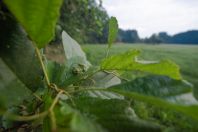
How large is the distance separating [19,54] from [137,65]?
16 cm

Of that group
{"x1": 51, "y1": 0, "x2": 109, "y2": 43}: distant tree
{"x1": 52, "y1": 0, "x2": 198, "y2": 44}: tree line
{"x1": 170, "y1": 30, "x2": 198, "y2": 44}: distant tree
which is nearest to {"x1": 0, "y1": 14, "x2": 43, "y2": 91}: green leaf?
Answer: {"x1": 52, "y1": 0, "x2": 198, "y2": 44}: tree line

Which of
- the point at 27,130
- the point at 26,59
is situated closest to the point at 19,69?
the point at 26,59

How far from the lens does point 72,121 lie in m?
0.38

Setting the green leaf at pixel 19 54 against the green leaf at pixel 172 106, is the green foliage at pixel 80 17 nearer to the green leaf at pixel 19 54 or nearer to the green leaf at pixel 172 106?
the green leaf at pixel 19 54

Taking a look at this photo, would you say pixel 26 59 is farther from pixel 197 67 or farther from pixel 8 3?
pixel 197 67

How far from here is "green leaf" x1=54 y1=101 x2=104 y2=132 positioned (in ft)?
1.25

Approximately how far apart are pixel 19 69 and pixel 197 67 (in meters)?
11.9

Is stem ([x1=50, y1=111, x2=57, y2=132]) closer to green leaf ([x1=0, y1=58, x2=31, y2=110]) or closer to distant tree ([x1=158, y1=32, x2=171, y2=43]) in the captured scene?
green leaf ([x1=0, y1=58, x2=31, y2=110])

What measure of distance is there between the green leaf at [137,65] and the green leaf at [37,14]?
160mm

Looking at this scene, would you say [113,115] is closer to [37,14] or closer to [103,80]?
[37,14]

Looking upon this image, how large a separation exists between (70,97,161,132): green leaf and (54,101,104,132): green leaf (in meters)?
0.02

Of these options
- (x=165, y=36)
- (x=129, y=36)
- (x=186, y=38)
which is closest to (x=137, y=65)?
(x=129, y=36)

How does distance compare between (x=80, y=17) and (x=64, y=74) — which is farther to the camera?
(x=80, y=17)

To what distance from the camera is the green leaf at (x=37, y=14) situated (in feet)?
1.22
